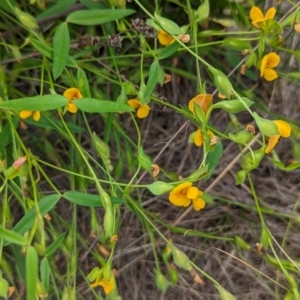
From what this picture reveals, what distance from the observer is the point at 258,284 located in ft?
4.35

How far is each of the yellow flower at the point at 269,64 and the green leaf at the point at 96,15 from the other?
0.23 m

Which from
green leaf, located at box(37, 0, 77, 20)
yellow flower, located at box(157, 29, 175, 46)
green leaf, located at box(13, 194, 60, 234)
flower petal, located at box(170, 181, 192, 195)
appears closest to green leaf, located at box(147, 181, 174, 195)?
flower petal, located at box(170, 181, 192, 195)

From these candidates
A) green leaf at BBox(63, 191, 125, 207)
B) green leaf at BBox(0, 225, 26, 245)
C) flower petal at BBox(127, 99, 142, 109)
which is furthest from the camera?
flower petal at BBox(127, 99, 142, 109)

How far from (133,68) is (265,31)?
0.43 meters

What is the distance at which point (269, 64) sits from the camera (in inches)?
37.5

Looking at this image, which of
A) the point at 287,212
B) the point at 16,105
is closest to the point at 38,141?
the point at 16,105

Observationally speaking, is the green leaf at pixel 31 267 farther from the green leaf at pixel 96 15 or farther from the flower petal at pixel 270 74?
the flower petal at pixel 270 74

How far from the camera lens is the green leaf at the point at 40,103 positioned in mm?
754

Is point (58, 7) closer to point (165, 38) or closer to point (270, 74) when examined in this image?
point (165, 38)

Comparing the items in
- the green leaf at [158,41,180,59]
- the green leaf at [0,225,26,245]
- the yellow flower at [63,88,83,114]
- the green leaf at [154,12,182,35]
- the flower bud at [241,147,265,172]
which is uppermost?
the green leaf at [154,12,182,35]

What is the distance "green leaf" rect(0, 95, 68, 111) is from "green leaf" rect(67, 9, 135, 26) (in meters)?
0.18

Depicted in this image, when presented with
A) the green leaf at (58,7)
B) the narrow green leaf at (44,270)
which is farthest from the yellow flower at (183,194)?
the green leaf at (58,7)

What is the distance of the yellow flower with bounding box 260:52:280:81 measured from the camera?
92 cm

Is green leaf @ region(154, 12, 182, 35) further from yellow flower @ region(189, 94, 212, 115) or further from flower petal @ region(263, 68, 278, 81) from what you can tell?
flower petal @ region(263, 68, 278, 81)
